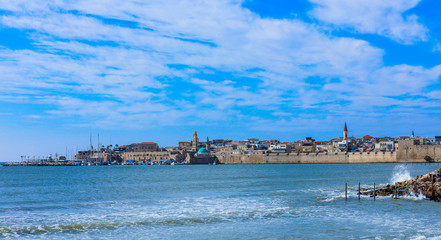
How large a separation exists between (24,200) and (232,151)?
112 meters

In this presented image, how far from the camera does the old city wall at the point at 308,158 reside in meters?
109

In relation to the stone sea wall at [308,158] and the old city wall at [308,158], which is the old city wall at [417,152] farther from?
the old city wall at [308,158]

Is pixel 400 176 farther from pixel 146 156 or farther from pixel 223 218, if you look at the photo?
pixel 146 156

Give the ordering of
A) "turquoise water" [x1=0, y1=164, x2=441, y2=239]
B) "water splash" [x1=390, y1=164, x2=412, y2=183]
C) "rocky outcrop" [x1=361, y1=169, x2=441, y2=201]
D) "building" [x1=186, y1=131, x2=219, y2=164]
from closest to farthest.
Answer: "turquoise water" [x1=0, y1=164, x2=441, y2=239] → "rocky outcrop" [x1=361, y1=169, x2=441, y2=201] → "water splash" [x1=390, y1=164, x2=412, y2=183] → "building" [x1=186, y1=131, x2=219, y2=164]

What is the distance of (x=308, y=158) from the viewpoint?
124 meters

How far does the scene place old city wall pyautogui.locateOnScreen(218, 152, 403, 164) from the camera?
108688 millimetres

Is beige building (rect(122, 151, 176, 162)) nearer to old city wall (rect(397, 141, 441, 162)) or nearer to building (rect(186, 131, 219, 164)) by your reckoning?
building (rect(186, 131, 219, 164))

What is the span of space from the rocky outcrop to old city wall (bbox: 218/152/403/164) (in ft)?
270

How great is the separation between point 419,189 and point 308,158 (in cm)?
9960

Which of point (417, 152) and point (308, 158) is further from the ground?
point (417, 152)

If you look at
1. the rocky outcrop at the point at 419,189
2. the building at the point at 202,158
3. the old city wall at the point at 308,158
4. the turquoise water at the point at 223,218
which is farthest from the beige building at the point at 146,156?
the rocky outcrop at the point at 419,189

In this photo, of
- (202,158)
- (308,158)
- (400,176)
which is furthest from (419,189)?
(202,158)

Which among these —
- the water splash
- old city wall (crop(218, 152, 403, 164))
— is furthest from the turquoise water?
old city wall (crop(218, 152, 403, 164))

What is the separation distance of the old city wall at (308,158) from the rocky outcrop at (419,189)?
82.3 m
